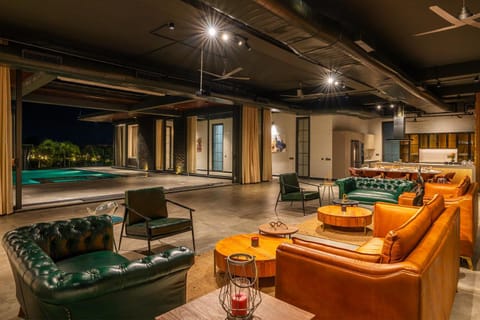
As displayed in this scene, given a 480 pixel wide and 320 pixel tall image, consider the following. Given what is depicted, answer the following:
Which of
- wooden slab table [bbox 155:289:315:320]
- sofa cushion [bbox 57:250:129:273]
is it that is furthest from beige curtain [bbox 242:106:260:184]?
wooden slab table [bbox 155:289:315:320]

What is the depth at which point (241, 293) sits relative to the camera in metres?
1.40

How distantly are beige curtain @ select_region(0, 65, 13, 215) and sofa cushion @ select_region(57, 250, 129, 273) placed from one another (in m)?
4.30

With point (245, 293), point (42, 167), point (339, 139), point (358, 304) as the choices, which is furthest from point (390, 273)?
point (42, 167)

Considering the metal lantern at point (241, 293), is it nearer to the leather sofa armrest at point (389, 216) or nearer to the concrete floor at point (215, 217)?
the concrete floor at point (215, 217)

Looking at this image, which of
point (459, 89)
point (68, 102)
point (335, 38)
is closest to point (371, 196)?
point (335, 38)

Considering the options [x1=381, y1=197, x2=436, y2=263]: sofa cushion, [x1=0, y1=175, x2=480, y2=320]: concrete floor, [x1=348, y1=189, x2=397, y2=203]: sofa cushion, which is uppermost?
[x1=381, y1=197, x2=436, y2=263]: sofa cushion

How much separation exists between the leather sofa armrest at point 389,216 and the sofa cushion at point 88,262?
9.13ft

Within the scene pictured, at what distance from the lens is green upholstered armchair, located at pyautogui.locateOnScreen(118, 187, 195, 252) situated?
3.43 meters

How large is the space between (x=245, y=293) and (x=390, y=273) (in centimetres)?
79

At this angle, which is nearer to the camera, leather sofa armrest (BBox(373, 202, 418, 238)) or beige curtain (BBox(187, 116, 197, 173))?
leather sofa armrest (BBox(373, 202, 418, 238))

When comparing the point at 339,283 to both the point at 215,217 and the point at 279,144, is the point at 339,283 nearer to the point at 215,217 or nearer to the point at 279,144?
the point at 215,217

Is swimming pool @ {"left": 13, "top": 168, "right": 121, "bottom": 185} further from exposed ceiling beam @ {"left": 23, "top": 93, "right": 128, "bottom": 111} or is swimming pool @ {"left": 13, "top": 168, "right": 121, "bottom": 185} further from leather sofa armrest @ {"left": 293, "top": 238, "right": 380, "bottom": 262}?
leather sofa armrest @ {"left": 293, "top": 238, "right": 380, "bottom": 262}

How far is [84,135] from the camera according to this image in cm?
2058

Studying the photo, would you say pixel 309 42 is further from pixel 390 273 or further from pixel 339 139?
pixel 339 139
